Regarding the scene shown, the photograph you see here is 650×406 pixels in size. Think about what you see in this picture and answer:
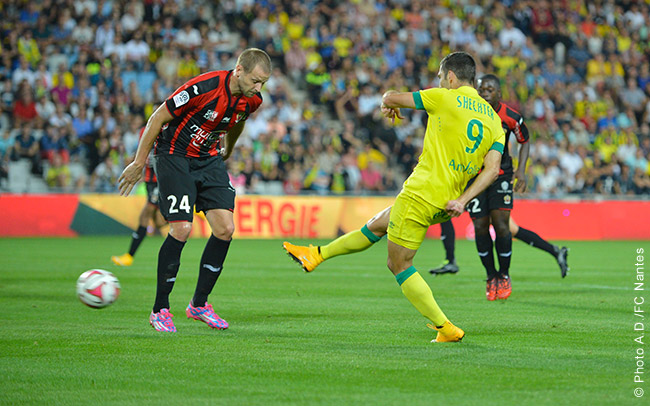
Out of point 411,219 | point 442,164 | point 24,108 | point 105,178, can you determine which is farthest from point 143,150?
point 24,108

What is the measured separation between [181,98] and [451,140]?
211 cm

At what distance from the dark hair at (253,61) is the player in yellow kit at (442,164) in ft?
3.51

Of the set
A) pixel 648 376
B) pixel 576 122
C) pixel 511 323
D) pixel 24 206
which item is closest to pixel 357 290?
pixel 511 323

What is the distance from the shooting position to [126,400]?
473 cm

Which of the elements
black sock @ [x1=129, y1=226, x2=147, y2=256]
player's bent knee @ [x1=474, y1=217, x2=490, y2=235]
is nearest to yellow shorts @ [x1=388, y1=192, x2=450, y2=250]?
player's bent knee @ [x1=474, y1=217, x2=490, y2=235]

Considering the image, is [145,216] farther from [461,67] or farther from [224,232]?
[461,67]

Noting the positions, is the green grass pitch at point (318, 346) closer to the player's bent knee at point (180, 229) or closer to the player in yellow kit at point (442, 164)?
the player in yellow kit at point (442, 164)

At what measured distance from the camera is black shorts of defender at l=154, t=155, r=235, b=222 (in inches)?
290

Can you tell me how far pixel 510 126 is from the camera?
33.2ft

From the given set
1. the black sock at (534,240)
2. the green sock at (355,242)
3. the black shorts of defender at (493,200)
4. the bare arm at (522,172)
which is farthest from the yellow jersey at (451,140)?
the black sock at (534,240)

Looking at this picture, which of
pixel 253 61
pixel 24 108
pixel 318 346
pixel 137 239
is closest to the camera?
pixel 318 346

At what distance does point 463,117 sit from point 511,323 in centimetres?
210

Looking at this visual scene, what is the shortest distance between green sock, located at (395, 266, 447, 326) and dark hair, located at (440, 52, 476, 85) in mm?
1513

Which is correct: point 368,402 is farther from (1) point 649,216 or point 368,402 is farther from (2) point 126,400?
(1) point 649,216
